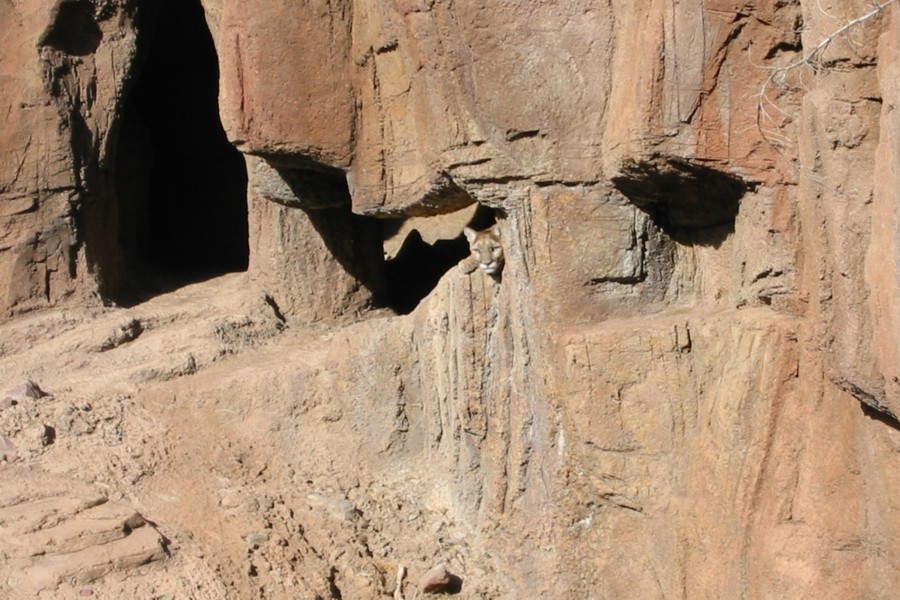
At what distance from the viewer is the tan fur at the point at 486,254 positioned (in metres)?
6.04

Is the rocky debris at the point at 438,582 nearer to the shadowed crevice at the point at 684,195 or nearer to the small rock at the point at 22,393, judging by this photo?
the shadowed crevice at the point at 684,195

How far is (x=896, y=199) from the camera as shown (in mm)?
3848

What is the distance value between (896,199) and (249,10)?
328 centimetres

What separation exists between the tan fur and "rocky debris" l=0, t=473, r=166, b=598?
175 cm

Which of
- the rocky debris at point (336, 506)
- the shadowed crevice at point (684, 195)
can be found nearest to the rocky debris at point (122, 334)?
the rocky debris at point (336, 506)

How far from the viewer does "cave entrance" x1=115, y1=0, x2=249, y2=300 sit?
30.9ft

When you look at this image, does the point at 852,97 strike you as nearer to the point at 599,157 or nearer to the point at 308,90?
the point at 599,157

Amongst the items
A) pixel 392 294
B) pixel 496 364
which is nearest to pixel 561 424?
pixel 496 364

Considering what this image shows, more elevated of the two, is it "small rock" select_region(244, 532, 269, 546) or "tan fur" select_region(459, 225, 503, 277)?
"tan fur" select_region(459, 225, 503, 277)

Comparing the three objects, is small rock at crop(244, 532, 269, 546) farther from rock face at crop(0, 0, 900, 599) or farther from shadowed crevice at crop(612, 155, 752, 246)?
shadowed crevice at crop(612, 155, 752, 246)

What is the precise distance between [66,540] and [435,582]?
153 cm

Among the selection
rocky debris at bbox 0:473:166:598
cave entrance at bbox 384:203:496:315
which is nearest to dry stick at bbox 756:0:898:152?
rocky debris at bbox 0:473:166:598

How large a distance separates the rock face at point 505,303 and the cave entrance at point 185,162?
0.96m

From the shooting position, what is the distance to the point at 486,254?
19.9ft
